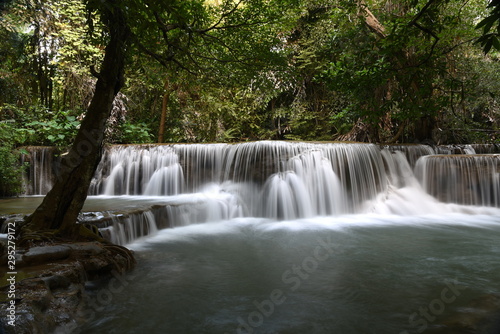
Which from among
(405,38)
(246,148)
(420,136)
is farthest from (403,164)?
(405,38)

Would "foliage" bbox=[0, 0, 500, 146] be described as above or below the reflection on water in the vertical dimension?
above

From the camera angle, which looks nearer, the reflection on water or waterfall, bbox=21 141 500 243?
the reflection on water

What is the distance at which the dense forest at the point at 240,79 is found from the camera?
239 inches

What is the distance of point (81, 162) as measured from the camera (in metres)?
4.32

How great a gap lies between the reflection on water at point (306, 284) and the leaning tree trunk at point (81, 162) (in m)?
1.25

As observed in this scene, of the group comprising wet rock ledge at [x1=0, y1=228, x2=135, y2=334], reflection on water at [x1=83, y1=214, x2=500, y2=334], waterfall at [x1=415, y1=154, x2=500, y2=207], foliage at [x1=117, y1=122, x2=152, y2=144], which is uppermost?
foliage at [x1=117, y1=122, x2=152, y2=144]

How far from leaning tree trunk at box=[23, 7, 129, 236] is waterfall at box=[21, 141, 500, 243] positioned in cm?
417

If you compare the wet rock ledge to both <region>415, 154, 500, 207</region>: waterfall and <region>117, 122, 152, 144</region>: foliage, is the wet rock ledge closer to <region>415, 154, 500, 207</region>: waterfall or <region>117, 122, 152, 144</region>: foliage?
<region>415, 154, 500, 207</region>: waterfall

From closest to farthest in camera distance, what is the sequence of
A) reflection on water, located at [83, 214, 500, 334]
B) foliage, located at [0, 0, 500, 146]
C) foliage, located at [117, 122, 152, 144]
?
reflection on water, located at [83, 214, 500, 334] → foliage, located at [0, 0, 500, 146] → foliage, located at [117, 122, 152, 144]

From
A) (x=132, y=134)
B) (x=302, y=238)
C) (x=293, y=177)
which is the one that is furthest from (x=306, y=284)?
(x=132, y=134)

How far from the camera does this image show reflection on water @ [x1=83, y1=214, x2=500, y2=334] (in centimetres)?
317

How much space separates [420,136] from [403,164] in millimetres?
3183

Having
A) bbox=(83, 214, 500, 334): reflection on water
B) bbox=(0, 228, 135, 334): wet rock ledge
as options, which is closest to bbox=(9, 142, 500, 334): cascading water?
bbox=(83, 214, 500, 334): reflection on water

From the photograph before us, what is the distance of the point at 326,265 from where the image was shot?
4980mm
